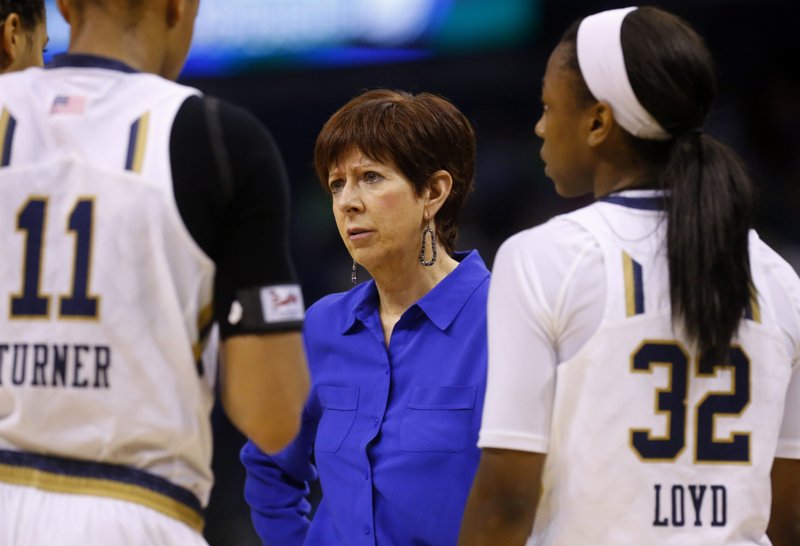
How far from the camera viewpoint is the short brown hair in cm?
328

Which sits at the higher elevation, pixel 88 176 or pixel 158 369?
pixel 88 176

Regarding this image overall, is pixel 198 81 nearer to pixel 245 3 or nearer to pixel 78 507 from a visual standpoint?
pixel 245 3

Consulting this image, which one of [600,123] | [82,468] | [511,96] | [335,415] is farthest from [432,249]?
[511,96]

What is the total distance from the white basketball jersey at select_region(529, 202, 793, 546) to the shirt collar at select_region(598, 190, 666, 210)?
2 cm

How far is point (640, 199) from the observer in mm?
2408

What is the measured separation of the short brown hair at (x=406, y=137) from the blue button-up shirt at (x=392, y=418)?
0.27 meters

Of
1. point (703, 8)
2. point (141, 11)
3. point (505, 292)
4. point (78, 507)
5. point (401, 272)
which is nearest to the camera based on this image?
point (78, 507)

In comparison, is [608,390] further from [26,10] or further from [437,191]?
[26,10]

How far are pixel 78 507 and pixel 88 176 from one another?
1.85 ft

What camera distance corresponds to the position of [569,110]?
8.17ft

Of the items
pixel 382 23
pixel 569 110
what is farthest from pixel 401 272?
pixel 382 23

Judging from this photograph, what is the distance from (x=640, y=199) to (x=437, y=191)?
106cm

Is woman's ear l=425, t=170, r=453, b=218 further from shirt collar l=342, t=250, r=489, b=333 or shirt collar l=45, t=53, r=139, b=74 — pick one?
shirt collar l=45, t=53, r=139, b=74

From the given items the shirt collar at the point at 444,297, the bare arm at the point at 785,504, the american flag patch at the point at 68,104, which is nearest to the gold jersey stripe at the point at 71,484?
the american flag patch at the point at 68,104
